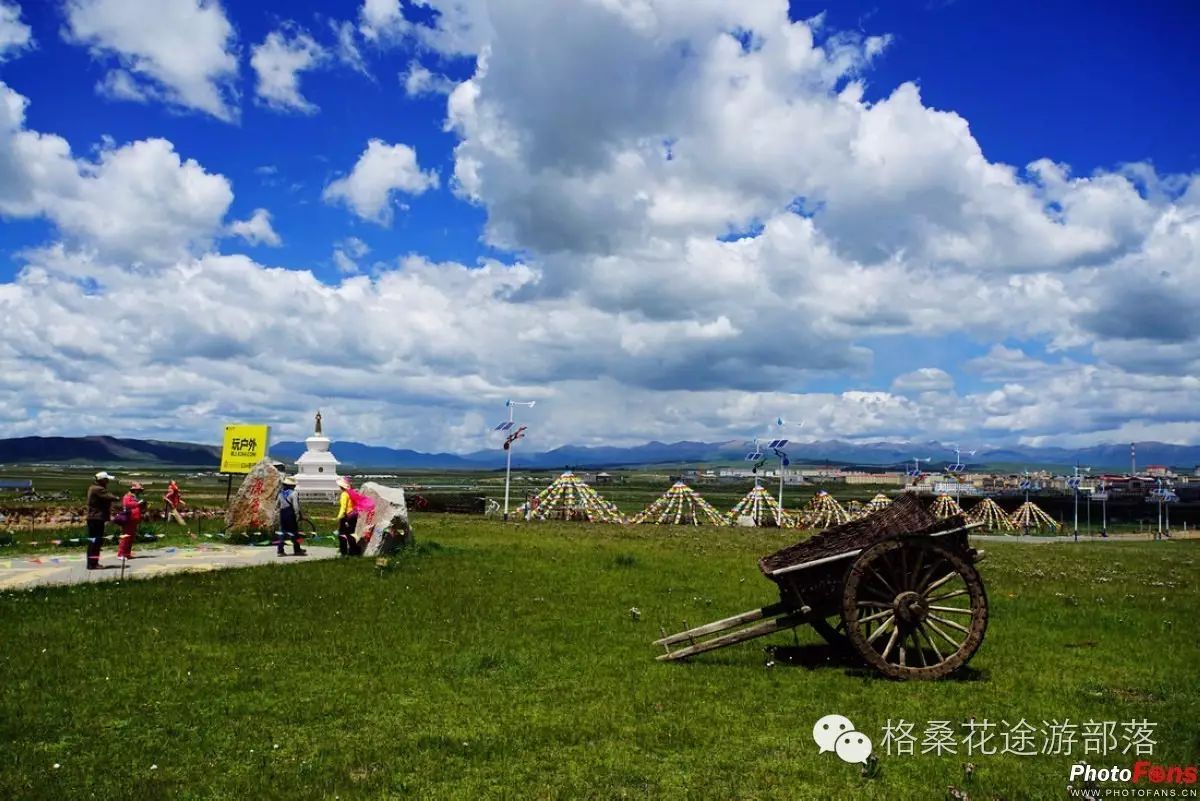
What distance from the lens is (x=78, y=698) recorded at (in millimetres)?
9867

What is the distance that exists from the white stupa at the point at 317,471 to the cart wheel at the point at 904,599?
134 feet

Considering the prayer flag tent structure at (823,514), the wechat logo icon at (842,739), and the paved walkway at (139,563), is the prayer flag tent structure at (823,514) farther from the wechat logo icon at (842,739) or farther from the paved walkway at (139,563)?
the wechat logo icon at (842,739)

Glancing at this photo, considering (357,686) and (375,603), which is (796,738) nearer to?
(357,686)

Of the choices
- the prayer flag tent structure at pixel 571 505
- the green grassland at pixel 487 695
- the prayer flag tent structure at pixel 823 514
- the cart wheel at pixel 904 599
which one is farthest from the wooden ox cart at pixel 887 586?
the prayer flag tent structure at pixel 823 514

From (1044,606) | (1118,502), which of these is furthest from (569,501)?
(1118,502)

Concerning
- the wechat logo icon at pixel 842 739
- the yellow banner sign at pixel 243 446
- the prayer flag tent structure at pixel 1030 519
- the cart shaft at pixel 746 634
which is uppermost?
the yellow banner sign at pixel 243 446

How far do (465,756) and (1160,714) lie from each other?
812 centimetres

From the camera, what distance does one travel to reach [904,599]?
38.1ft

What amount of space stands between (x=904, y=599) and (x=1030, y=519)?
90196mm

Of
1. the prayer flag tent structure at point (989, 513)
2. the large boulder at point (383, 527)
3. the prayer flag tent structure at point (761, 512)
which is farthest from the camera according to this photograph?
the prayer flag tent structure at point (989, 513)

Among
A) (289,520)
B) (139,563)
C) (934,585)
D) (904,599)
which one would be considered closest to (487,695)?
(904,599)

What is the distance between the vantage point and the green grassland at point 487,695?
7.76 metres

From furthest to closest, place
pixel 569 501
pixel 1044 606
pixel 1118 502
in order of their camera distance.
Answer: pixel 1118 502 < pixel 569 501 < pixel 1044 606

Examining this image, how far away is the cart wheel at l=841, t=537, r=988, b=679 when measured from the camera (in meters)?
11.4
